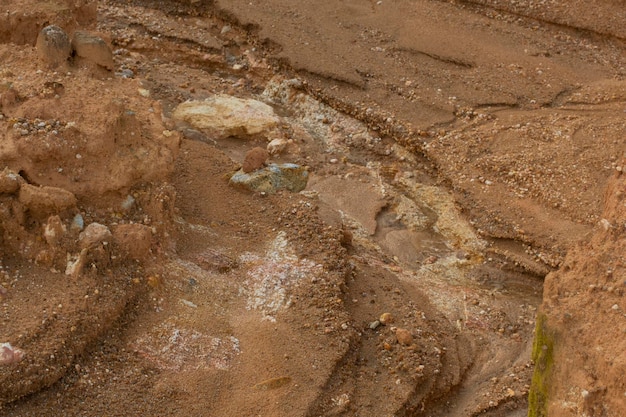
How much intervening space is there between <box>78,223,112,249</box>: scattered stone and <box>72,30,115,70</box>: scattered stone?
141 centimetres

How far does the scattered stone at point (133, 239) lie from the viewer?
165 inches

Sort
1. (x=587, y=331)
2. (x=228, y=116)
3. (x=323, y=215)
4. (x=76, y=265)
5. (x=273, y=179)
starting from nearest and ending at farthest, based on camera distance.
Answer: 1. (x=587, y=331)
2. (x=76, y=265)
3. (x=323, y=215)
4. (x=273, y=179)
5. (x=228, y=116)

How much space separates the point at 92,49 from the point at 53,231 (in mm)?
1526

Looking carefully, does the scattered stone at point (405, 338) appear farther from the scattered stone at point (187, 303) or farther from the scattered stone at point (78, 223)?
the scattered stone at point (78, 223)

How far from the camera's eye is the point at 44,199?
4.08 m

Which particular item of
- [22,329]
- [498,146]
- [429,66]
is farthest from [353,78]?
[22,329]

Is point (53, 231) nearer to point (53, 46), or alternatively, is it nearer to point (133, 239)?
point (133, 239)

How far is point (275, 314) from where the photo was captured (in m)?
4.32

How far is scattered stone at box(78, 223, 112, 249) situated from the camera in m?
4.07

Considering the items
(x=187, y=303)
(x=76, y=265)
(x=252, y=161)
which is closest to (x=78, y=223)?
(x=76, y=265)

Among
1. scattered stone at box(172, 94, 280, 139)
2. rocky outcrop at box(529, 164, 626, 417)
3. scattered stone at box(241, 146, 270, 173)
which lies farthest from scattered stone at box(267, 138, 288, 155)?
rocky outcrop at box(529, 164, 626, 417)

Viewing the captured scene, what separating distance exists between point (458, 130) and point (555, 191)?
900 mm

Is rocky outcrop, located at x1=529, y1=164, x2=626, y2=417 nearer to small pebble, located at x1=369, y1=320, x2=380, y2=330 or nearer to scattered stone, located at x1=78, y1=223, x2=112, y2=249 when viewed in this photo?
small pebble, located at x1=369, y1=320, x2=380, y2=330

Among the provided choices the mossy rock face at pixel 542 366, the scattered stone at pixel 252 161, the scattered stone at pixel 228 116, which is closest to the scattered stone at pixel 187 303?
the scattered stone at pixel 252 161
